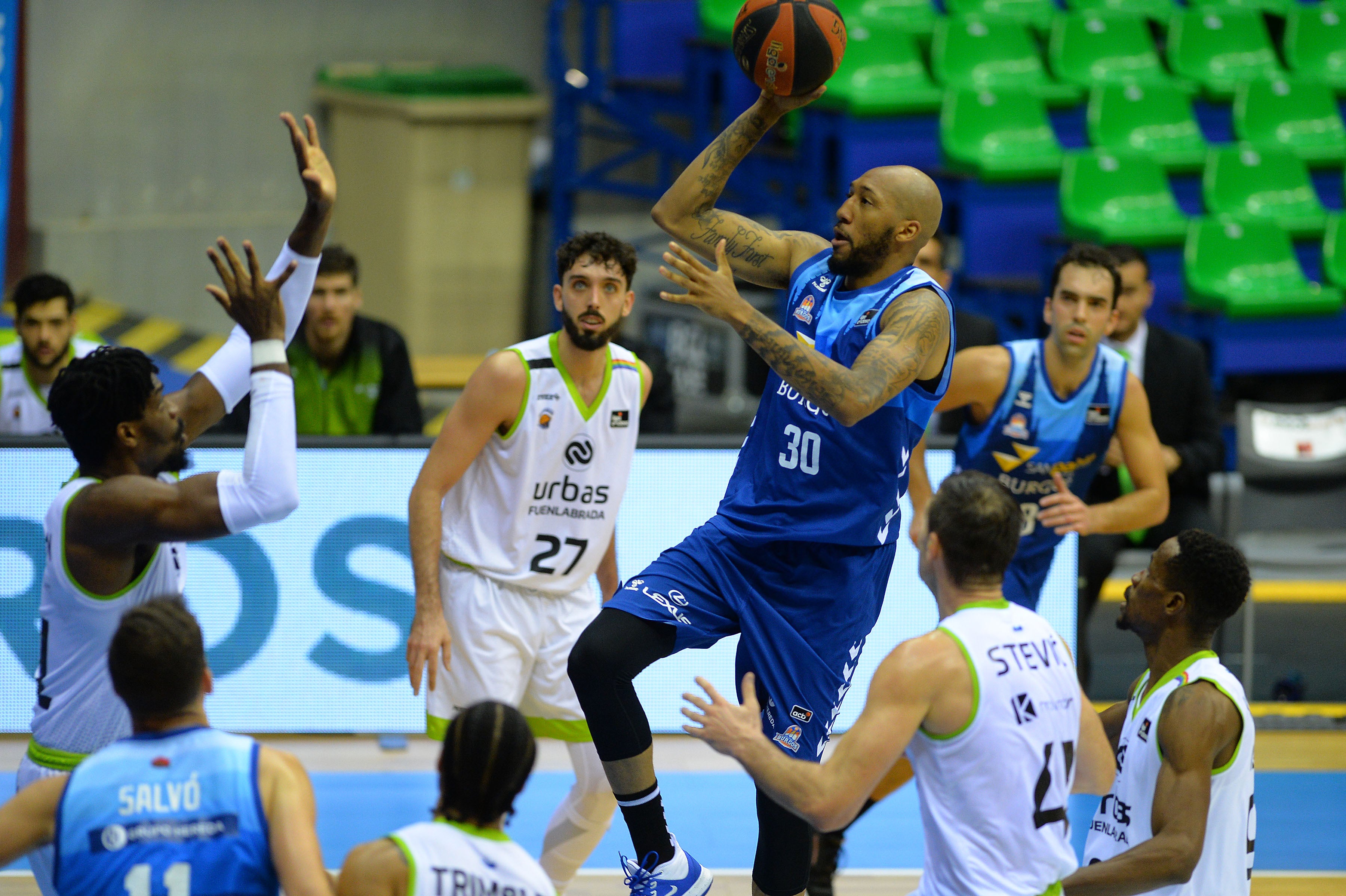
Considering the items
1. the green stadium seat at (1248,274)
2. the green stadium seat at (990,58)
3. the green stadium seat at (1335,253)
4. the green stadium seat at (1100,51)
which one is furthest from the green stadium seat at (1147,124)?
the green stadium seat at (1335,253)

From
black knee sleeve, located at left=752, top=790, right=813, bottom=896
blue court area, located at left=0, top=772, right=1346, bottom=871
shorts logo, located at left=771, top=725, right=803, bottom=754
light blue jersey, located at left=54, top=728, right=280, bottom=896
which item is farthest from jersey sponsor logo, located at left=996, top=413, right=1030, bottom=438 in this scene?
light blue jersey, located at left=54, top=728, right=280, bottom=896

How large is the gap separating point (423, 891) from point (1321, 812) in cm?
495

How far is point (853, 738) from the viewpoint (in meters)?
3.28

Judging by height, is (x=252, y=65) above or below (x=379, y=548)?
above

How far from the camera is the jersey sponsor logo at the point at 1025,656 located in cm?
334

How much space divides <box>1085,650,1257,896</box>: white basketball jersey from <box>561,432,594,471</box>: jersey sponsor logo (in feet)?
6.88

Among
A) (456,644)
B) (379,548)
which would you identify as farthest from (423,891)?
(379,548)

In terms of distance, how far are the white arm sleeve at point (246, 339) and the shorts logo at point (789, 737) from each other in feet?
5.66

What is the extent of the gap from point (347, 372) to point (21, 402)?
152 centimetres

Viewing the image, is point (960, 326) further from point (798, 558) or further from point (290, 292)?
point (290, 292)

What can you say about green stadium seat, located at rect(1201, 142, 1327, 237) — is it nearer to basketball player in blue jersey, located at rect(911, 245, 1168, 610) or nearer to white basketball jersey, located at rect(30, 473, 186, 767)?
basketball player in blue jersey, located at rect(911, 245, 1168, 610)

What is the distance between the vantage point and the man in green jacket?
7.21 meters

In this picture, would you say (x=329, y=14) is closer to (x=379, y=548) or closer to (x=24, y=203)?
(x=24, y=203)

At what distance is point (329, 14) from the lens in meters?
13.4
